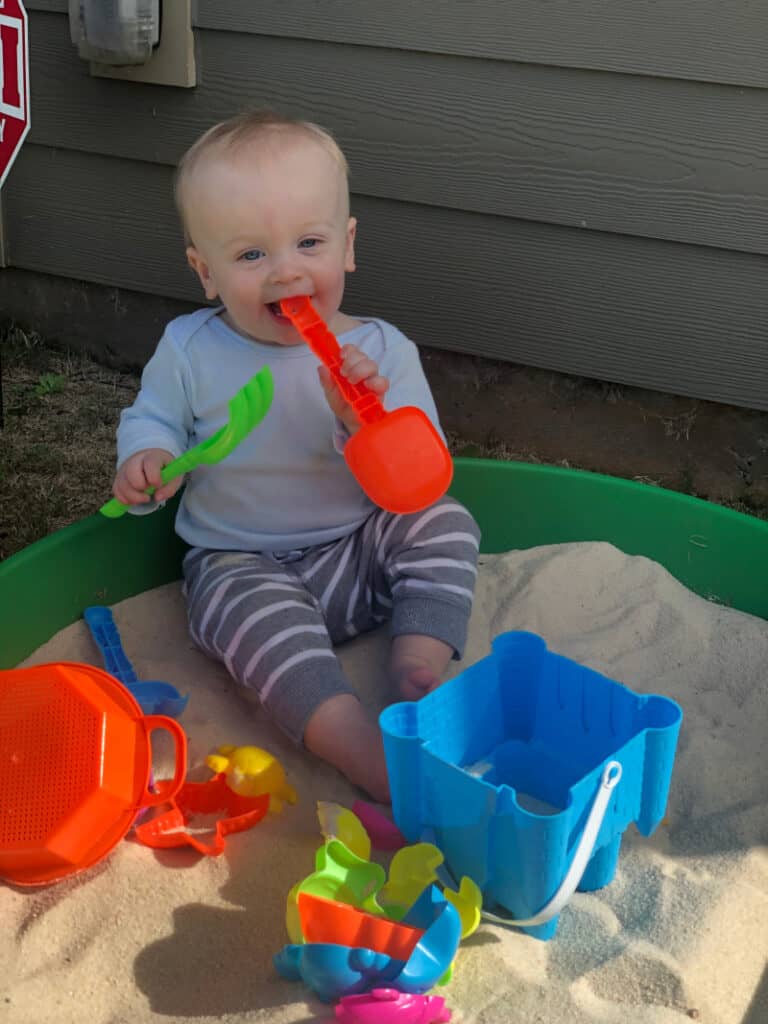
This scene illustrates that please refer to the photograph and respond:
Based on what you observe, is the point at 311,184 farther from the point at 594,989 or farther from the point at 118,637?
the point at 594,989

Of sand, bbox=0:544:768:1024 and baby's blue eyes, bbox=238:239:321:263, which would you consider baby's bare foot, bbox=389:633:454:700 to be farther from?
baby's blue eyes, bbox=238:239:321:263

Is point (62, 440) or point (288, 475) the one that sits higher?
point (288, 475)

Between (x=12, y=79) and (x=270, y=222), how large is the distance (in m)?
0.51

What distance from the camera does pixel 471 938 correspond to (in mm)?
964

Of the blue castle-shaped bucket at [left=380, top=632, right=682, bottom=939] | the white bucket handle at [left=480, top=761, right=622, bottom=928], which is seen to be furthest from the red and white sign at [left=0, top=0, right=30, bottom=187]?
the white bucket handle at [left=480, top=761, right=622, bottom=928]

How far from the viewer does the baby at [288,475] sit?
1.22 meters

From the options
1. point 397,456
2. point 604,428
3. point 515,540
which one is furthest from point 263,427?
point 604,428

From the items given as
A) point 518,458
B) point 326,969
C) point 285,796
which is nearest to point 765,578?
point 518,458

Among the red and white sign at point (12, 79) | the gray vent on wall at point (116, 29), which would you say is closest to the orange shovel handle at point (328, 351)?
the red and white sign at point (12, 79)

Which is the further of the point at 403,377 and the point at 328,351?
the point at 403,377

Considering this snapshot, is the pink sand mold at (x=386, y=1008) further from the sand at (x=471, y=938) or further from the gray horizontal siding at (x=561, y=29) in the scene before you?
the gray horizontal siding at (x=561, y=29)

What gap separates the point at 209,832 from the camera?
43.3 inches

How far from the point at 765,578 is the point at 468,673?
58 centimetres

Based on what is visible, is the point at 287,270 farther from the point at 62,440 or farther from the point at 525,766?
the point at 62,440
